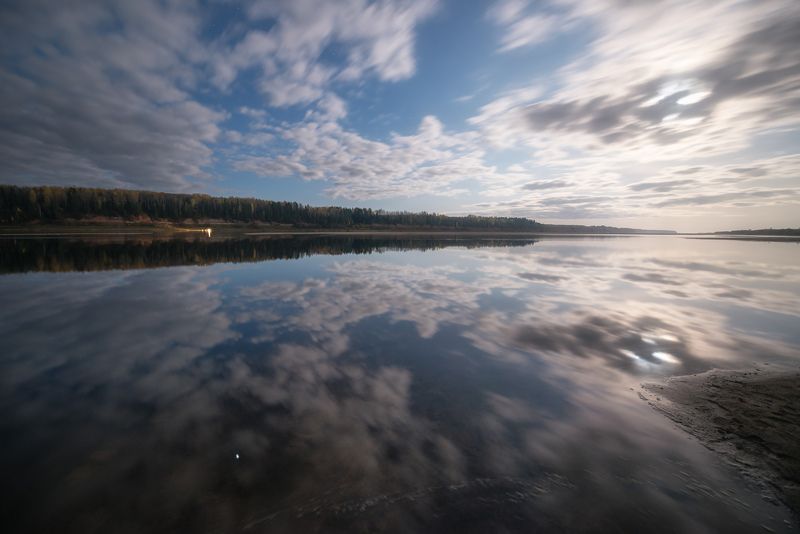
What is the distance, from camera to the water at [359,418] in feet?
15.0

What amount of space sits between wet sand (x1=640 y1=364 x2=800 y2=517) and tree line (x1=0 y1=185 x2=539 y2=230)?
17576cm

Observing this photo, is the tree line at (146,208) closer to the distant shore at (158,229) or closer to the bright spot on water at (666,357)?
the distant shore at (158,229)

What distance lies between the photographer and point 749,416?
7.20 metres

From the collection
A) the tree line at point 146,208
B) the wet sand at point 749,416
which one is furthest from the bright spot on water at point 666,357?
the tree line at point 146,208

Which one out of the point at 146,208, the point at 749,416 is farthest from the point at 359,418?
the point at 146,208

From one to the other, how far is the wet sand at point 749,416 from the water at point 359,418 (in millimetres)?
449

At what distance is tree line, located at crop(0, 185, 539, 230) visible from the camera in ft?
392

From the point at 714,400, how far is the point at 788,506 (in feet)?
11.9

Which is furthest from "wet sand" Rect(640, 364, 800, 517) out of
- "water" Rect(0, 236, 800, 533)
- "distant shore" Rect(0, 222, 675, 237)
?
"distant shore" Rect(0, 222, 675, 237)

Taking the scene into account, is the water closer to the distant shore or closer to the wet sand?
the wet sand

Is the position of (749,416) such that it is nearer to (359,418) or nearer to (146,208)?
(359,418)

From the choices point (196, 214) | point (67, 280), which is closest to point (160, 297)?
point (67, 280)

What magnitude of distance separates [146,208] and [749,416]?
186052 mm

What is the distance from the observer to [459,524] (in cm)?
438
